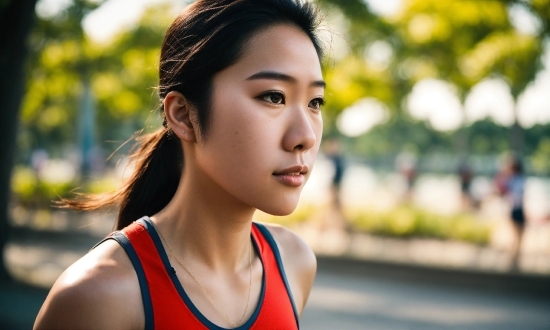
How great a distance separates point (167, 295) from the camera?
1.42 meters

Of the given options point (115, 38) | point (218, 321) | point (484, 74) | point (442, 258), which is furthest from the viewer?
point (115, 38)

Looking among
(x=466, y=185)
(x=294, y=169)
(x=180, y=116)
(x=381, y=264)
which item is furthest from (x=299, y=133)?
(x=466, y=185)

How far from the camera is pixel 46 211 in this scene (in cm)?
1392

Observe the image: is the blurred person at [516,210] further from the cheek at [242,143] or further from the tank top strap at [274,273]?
the cheek at [242,143]

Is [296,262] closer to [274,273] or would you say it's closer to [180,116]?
[274,273]

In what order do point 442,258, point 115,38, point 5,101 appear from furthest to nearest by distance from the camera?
point 115,38 < point 442,258 < point 5,101

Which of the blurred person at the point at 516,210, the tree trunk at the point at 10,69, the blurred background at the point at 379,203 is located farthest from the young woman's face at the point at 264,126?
the blurred person at the point at 516,210

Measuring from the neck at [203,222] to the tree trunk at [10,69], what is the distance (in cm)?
616

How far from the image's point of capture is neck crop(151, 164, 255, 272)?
1.57 metres

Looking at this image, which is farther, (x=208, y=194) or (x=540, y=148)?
(x=540, y=148)

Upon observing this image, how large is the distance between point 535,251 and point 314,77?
9595 mm

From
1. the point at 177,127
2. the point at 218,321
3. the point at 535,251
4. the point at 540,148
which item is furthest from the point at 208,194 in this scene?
the point at 540,148

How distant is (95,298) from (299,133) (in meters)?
0.64

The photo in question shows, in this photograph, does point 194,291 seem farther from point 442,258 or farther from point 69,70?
point 69,70
